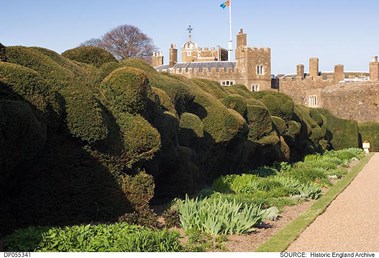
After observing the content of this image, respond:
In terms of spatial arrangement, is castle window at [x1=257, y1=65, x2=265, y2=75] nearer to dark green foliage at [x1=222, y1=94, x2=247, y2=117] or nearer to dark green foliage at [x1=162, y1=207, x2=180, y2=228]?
dark green foliage at [x1=222, y1=94, x2=247, y2=117]

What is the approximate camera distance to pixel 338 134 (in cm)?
3631

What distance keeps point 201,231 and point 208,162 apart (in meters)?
6.06

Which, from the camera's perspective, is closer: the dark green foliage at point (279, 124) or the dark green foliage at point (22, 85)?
the dark green foliage at point (22, 85)

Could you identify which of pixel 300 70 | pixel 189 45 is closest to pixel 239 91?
pixel 300 70

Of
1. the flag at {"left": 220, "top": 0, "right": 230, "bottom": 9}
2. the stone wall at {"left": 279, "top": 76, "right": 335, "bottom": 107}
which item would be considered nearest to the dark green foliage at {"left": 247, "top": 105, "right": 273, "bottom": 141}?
the stone wall at {"left": 279, "top": 76, "right": 335, "bottom": 107}

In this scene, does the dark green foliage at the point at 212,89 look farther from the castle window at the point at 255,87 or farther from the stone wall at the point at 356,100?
the castle window at the point at 255,87

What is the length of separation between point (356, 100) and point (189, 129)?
38.5 m

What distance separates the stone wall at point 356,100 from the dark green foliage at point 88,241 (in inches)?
1710

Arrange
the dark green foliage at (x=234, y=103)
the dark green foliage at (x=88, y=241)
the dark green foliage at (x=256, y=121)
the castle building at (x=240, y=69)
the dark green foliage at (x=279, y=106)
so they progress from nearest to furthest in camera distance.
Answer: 1. the dark green foliage at (x=88, y=241)
2. the dark green foliage at (x=234, y=103)
3. the dark green foliage at (x=256, y=121)
4. the dark green foliage at (x=279, y=106)
5. the castle building at (x=240, y=69)

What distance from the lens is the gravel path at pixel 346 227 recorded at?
25.5ft

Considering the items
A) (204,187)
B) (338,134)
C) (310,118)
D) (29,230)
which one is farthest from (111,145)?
(338,134)

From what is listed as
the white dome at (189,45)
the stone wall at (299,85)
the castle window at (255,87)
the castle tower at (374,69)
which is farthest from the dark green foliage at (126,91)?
the white dome at (189,45)

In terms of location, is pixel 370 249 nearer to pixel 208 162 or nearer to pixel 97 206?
pixel 97 206

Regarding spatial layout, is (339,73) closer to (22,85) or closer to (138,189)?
(138,189)
